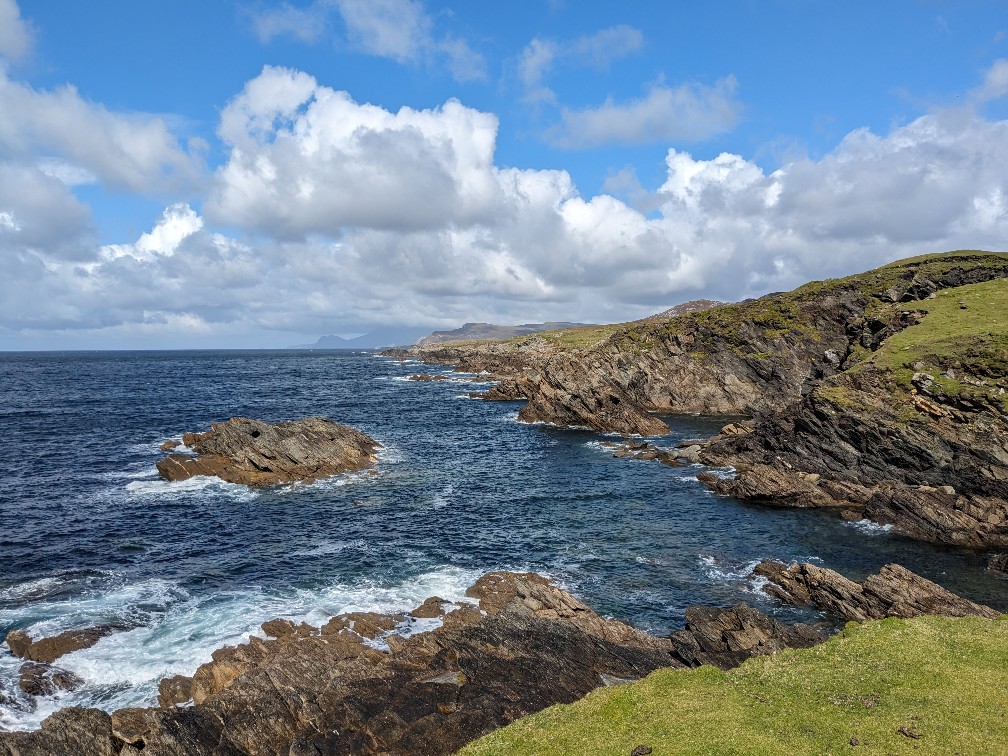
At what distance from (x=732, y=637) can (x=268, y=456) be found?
57.7 meters

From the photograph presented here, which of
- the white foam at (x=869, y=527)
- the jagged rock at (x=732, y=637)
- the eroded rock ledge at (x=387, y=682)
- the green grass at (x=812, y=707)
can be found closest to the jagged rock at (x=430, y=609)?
the eroded rock ledge at (x=387, y=682)

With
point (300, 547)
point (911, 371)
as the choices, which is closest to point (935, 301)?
point (911, 371)

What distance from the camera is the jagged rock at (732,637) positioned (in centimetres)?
2816

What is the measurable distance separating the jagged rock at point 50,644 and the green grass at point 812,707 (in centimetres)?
2613

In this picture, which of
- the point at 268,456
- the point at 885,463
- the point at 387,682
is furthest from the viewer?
the point at 268,456

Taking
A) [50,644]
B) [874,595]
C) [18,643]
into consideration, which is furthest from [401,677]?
[874,595]

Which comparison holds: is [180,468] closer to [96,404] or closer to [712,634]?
[712,634]

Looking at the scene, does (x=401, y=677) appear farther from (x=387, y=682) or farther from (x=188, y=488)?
(x=188, y=488)

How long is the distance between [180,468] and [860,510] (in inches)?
2891

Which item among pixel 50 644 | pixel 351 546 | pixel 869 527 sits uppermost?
pixel 50 644

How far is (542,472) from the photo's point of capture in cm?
7500

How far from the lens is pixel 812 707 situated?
18453 millimetres

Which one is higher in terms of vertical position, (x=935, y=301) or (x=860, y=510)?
(x=935, y=301)

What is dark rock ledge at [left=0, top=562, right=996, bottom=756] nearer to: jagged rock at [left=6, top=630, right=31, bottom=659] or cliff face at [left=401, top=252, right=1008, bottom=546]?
jagged rock at [left=6, top=630, right=31, bottom=659]
